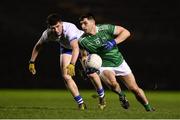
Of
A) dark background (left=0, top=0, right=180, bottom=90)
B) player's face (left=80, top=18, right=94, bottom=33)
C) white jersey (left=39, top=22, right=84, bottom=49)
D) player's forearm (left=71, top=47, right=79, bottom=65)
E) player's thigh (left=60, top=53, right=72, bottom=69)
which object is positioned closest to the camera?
player's forearm (left=71, top=47, right=79, bottom=65)

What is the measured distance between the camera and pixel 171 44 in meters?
28.1

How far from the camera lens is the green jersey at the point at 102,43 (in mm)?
14258

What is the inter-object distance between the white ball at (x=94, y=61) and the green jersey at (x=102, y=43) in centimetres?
19

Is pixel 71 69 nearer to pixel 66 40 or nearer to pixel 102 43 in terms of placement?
pixel 102 43

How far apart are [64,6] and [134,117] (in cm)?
1857

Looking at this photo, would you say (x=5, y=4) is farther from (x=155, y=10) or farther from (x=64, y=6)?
(x=155, y=10)

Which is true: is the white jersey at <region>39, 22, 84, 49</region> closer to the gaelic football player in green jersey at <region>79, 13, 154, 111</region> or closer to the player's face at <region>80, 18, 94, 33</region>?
the gaelic football player in green jersey at <region>79, 13, 154, 111</region>

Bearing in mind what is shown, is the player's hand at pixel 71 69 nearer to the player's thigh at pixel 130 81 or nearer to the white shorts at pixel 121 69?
the white shorts at pixel 121 69

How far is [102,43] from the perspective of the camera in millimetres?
14227

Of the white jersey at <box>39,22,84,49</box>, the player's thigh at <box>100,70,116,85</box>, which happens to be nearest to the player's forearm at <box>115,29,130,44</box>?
the player's thigh at <box>100,70,116,85</box>

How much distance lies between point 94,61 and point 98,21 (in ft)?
50.2

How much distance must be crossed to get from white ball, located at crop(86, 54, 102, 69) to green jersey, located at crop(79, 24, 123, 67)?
0.63 feet

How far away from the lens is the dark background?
2731 cm

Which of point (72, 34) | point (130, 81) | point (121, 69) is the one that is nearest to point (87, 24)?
point (72, 34)
